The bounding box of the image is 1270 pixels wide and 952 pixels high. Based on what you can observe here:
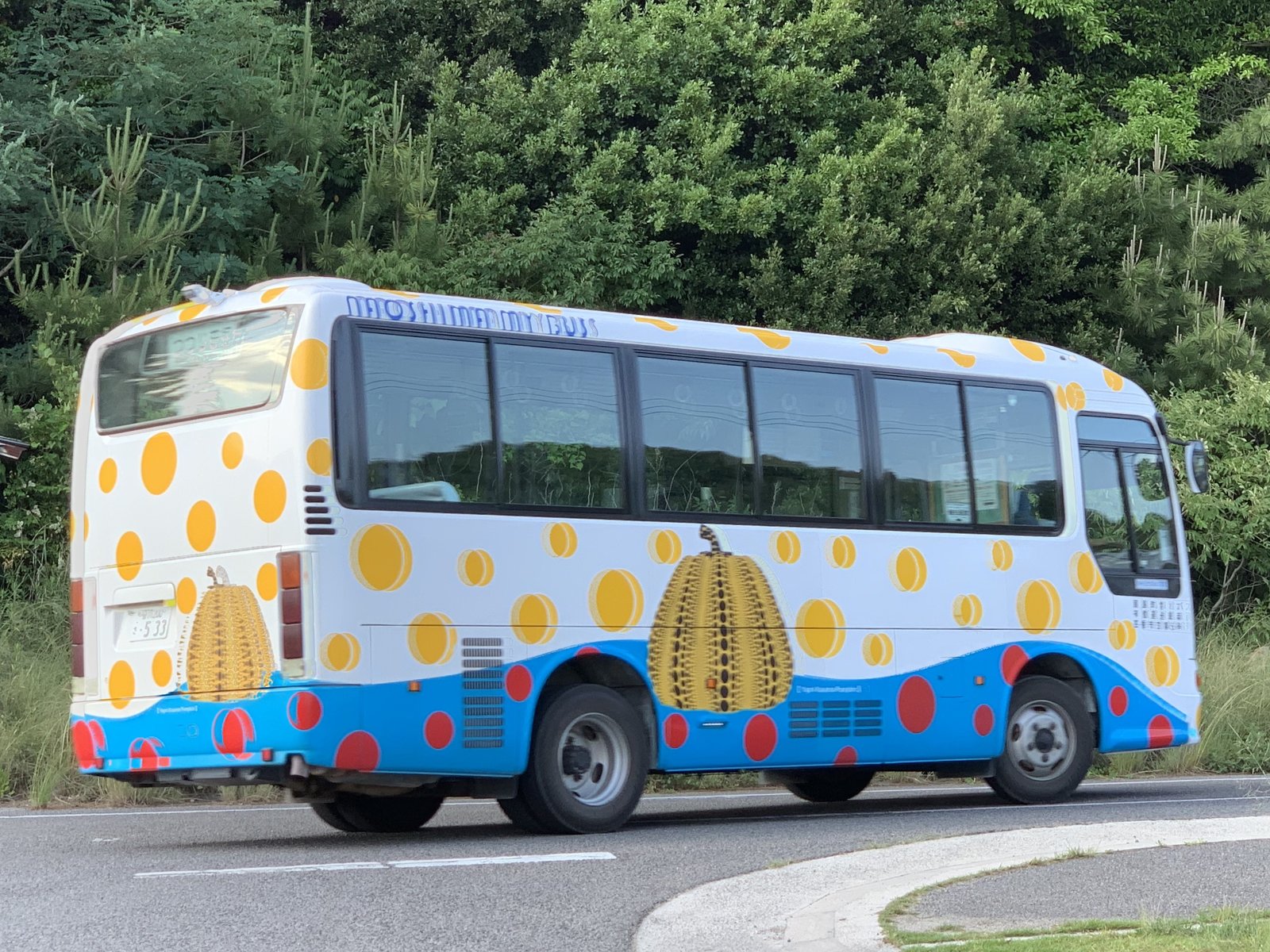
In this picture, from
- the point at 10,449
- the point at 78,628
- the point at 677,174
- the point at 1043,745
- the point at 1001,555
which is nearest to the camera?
the point at 78,628

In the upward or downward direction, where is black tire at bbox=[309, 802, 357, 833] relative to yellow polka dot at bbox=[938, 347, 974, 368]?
downward

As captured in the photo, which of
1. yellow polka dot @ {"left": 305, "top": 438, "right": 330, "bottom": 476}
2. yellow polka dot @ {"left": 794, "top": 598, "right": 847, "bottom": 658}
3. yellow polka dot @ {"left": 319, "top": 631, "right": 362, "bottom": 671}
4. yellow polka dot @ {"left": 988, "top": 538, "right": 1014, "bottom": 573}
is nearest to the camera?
yellow polka dot @ {"left": 319, "top": 631, "right": 362, "bottom": 671}

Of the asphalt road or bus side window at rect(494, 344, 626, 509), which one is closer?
the asphalt road

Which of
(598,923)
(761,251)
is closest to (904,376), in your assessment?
(598,923)

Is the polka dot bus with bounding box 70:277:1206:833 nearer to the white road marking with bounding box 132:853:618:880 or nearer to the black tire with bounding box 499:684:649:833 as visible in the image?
the black tire with bounding box 499:684:649:833

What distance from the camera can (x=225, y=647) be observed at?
1074cm

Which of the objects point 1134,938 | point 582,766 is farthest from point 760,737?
point 1134,938

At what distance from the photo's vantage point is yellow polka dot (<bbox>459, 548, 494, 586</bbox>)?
36.2 feet

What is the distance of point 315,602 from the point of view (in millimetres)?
10398

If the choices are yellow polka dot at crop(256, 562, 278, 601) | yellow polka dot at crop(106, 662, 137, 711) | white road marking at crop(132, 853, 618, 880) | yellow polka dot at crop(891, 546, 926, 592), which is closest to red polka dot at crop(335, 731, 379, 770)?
white road marking at crop(132, 853, 618, 880)

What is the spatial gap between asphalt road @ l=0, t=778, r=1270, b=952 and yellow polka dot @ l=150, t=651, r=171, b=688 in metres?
0.95

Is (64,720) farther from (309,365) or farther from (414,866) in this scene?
(414,866)

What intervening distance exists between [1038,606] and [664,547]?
3.61m

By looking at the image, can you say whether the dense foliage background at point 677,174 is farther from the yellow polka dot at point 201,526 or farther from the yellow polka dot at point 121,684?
the yellow polka dot at point 201,526
